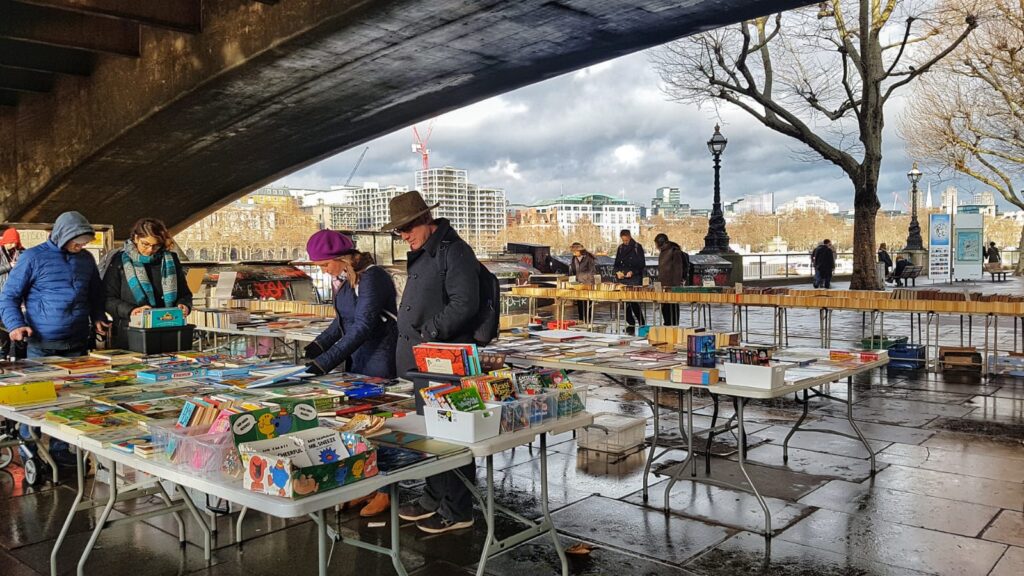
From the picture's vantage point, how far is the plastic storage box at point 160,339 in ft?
18.1

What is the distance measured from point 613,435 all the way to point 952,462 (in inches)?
99.7

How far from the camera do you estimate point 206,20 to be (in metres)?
11.0

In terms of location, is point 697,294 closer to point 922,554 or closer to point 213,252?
point 922,554

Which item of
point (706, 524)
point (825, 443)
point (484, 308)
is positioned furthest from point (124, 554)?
point (825, 443)

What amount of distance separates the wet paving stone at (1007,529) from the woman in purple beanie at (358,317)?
3.53 meters

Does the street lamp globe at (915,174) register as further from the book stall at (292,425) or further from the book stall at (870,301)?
the book stall at (292,425)

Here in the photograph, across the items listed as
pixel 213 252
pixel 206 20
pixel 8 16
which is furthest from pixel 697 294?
pixel 213 252

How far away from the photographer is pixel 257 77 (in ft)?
38.0

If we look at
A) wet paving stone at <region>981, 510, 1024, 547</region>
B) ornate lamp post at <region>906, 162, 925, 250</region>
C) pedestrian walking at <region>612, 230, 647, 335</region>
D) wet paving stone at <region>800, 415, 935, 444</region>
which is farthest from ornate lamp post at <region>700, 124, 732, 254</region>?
wet paving stone at <region>981, 510, 1024, 547</region>

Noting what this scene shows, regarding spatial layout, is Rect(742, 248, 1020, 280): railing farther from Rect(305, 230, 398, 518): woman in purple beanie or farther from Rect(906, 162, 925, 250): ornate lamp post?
Rect(305, 230, 398, 518): woman in purple beanie

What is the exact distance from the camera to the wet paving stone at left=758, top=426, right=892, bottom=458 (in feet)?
20.2

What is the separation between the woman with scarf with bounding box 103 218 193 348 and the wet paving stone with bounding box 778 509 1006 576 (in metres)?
4.77

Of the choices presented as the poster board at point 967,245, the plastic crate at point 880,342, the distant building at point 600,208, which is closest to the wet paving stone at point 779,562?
the plastic crate at point 880,342

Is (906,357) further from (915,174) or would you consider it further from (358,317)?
(915,174)
